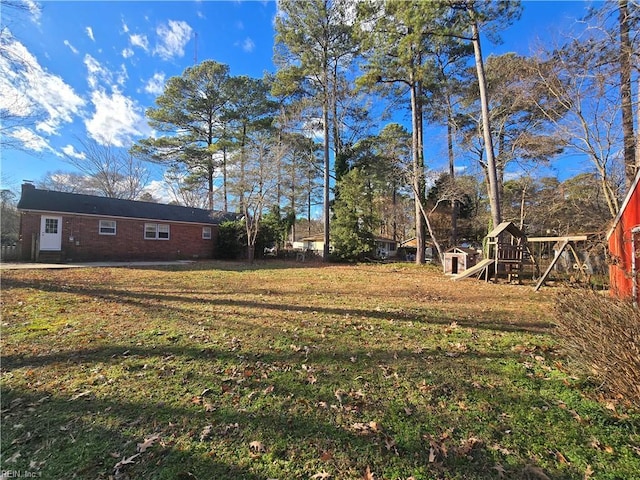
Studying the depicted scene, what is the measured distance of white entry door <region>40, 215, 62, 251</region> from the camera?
14.1 metres

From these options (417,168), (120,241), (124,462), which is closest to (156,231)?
(120,241)

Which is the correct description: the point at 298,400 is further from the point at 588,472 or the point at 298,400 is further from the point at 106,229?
the point at 106,229

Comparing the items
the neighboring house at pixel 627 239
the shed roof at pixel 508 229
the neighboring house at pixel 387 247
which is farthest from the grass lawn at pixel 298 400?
the neighboring house at pixel 387 247

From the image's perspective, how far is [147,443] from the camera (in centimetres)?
226

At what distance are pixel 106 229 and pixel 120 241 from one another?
0.92 meters

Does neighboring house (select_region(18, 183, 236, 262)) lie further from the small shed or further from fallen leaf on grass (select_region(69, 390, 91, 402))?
fallen leaf on grass (select_region(69, 390, 91, 402))

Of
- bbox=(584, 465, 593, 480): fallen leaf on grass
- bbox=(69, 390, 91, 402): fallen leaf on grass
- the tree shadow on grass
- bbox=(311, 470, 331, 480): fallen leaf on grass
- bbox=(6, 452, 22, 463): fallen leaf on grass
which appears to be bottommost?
bbox=(6, 452, 22, 463): fallen leaf on grass

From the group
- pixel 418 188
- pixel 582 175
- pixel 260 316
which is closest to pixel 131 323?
pixel 260 316

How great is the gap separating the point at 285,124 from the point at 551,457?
23815mm

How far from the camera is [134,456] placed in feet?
7.03

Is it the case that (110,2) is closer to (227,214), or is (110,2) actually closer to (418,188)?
(227,214)

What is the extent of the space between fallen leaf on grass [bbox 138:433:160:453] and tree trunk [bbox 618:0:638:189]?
28.2 ft

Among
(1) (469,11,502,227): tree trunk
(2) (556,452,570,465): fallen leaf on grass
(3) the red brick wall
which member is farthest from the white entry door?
(1) (469,11,502,227): tree trunk

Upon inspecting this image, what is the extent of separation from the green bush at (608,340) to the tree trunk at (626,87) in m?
4.67
